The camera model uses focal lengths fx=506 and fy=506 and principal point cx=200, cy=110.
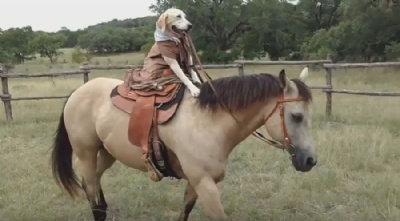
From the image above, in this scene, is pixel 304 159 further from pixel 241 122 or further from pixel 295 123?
pixel 241 122

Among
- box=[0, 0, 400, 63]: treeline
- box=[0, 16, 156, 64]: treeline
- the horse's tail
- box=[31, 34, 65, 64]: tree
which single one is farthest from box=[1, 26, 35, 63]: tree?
the horse's tail

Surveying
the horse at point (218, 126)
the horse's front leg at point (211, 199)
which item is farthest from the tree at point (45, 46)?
the horse's front leg at point (211, 199)

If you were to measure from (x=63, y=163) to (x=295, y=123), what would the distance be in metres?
2.44

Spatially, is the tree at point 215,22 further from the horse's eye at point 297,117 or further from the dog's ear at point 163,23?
the horse's eye at point 297,117

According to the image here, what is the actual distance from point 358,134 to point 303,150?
14.4 ft

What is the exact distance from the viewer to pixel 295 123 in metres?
3.16

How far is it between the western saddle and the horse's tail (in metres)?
1.07

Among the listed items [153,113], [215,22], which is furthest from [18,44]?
[153,113]

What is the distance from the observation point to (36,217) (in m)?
4.52

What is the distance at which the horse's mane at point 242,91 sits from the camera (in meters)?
3.28

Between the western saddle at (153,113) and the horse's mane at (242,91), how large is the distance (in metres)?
0.26

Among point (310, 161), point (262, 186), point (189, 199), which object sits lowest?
point (262, 186)

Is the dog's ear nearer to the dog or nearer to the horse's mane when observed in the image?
the dog

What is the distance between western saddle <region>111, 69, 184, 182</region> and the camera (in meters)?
3.65
